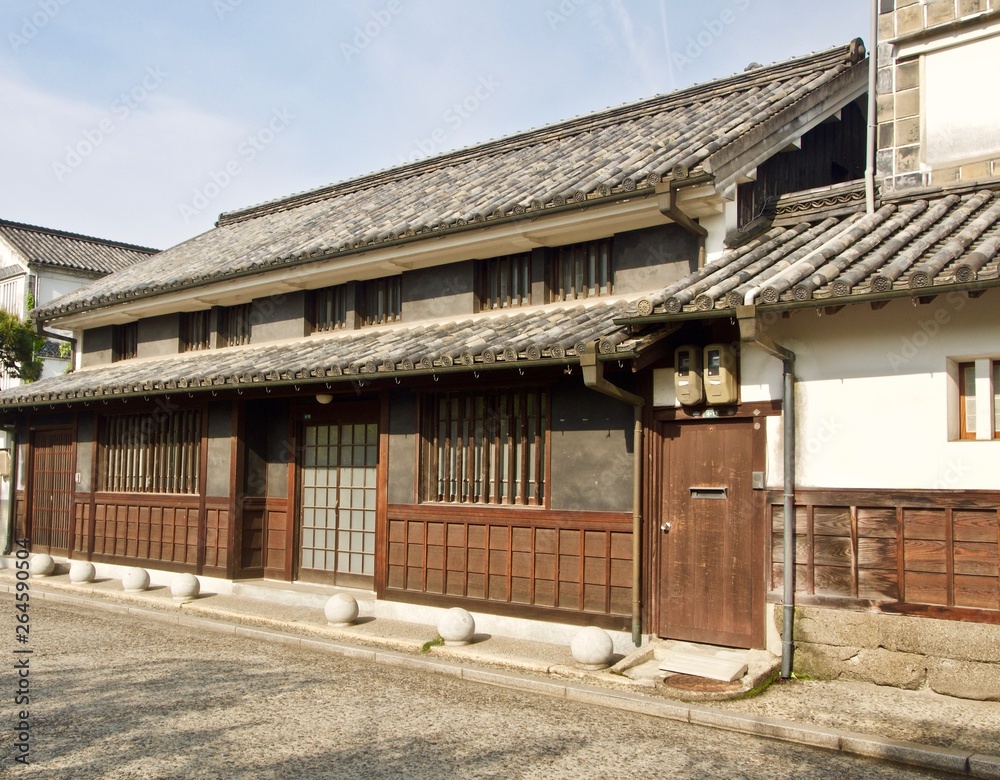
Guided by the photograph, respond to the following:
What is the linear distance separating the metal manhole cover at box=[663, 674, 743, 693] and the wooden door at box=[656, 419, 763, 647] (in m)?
0.95

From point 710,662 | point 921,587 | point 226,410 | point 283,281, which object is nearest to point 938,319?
point 921,587

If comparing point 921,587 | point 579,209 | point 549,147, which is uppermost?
point 549,147

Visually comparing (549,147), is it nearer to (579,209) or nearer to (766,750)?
(579,209)

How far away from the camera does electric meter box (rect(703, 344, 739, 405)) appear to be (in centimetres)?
854

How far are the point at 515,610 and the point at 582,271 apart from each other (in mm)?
4247

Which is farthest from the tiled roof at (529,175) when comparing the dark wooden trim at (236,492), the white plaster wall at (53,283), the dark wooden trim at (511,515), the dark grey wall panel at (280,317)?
the white plaster wall at (53,283)

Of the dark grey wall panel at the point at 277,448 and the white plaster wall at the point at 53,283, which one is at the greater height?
the white plaster wall at the point at 53,283

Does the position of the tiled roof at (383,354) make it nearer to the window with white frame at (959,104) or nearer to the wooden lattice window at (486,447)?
the wooden lattice window at (486,447)

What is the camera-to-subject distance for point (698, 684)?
760 cm

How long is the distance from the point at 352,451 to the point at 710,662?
682 cm

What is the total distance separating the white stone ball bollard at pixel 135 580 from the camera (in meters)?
13.8

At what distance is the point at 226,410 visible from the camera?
1399 cm

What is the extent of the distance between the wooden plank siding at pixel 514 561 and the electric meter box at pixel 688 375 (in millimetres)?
1576

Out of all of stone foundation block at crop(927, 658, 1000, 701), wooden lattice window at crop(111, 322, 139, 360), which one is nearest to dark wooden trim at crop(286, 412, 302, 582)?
wooden lattice window at crop(111, 322, 139, 360)
